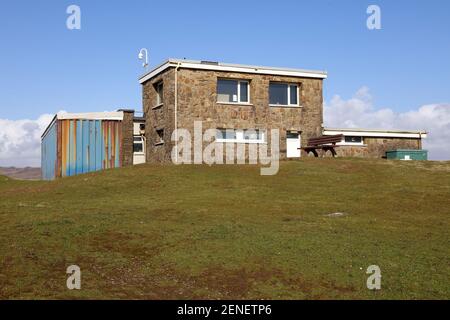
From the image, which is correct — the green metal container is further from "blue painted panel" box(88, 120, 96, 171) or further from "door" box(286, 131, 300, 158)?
"blue painted panel" box(88, 120, 96, 171)

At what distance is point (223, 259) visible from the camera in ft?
40.2

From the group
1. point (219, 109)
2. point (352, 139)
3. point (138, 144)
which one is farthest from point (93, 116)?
point (352, 139)

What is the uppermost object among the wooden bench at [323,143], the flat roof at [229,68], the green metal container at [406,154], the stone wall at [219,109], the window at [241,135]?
the flat roof at [229,68]

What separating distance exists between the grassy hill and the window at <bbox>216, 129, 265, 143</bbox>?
9658 millimetres

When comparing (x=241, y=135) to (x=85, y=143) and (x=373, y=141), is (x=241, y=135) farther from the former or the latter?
(x=373, y=141)

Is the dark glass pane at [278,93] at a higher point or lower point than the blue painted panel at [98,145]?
higher

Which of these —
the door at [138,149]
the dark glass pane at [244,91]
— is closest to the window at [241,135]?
the dark glass pane at [244,91]

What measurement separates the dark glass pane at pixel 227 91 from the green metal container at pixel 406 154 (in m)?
13.7

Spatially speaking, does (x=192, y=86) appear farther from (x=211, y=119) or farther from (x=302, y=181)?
(x=302, y=181)

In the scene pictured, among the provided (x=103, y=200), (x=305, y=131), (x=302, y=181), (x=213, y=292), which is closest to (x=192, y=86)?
(x=305, y=131)

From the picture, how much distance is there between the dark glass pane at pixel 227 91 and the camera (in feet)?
113

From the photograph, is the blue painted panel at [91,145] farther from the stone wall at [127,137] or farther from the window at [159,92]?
the window at [159,92]

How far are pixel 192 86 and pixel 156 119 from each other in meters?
4.25

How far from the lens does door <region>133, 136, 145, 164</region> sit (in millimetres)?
38622
